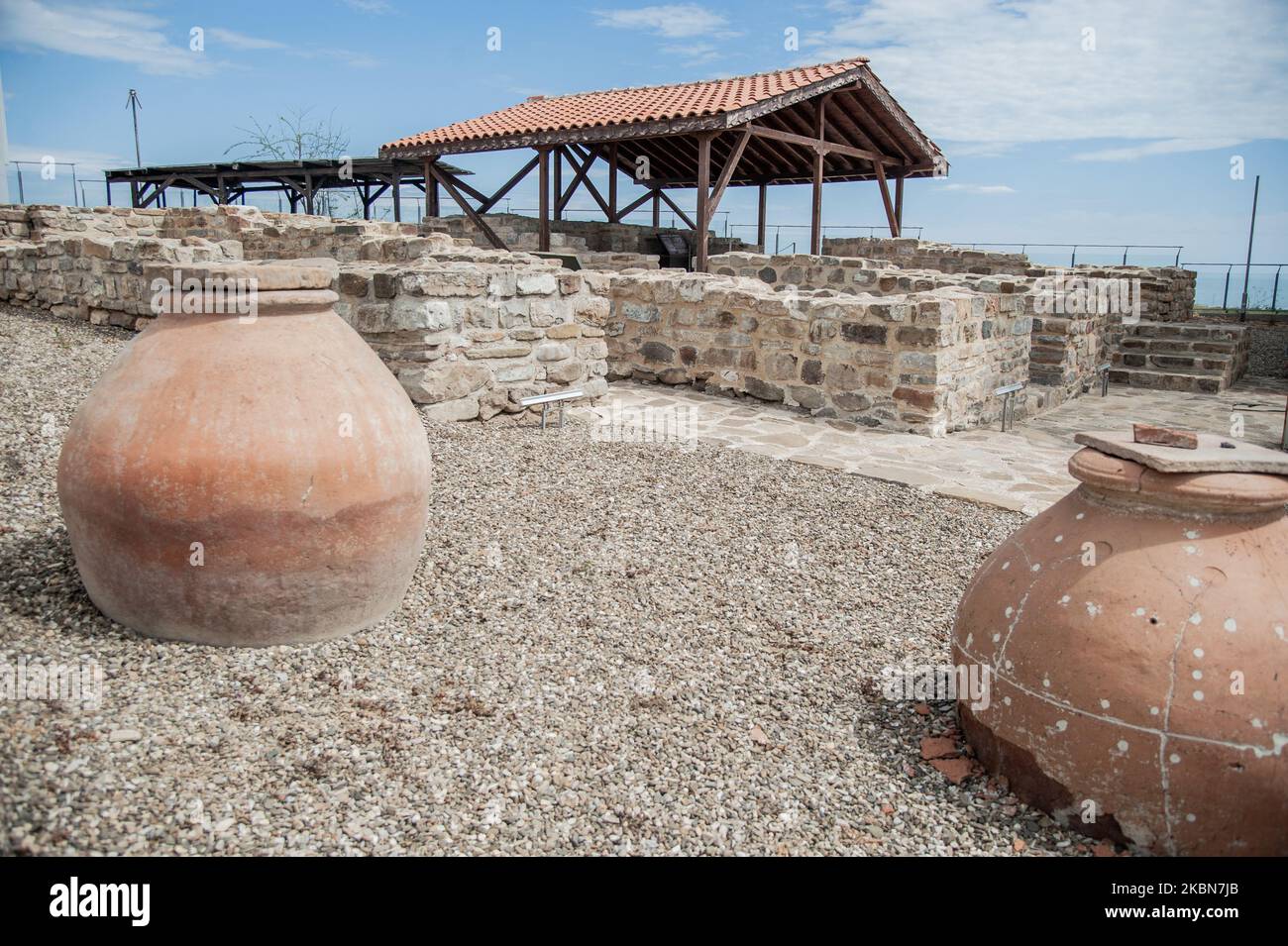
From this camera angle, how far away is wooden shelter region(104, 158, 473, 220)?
64.0 ft

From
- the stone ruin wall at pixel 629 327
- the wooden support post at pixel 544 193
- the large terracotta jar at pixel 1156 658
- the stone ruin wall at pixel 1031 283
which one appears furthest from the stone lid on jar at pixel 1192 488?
the wooden support post at pixel 544 193

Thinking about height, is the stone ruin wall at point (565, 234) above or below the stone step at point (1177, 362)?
above

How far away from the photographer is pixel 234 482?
Answer: 271 cm

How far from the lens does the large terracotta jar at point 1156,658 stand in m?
2.09

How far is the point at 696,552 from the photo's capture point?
13.7 feet

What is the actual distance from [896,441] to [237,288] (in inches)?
199

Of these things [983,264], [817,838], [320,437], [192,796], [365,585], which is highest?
[983,264]

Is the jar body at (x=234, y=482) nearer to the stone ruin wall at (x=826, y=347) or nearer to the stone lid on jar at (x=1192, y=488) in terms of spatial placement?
the stone lid on jar at (x=1192, y=488)

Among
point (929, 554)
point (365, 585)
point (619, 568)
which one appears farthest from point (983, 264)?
point (365, 585)

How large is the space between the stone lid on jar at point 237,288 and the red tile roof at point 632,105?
10.8m

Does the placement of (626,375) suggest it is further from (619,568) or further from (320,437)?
(320,437)

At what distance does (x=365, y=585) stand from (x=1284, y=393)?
44.3 ft

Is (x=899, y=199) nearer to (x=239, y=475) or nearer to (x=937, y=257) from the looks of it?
(x=937, y=257)

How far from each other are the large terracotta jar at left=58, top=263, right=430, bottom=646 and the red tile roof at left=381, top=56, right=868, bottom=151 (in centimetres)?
1099
